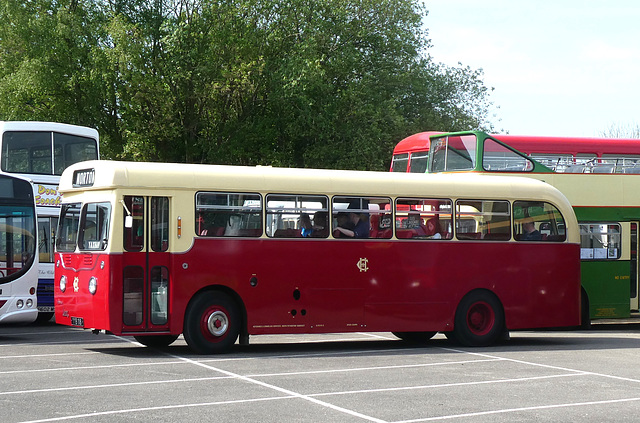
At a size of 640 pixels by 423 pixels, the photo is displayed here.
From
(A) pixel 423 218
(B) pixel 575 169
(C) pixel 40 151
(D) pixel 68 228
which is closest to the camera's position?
(D) pixel 68 228

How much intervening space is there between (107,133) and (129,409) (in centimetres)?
3059

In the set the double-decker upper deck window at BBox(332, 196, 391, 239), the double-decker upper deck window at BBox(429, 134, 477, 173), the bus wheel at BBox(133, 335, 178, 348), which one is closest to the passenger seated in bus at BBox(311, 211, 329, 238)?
the double-decker upper deck window at BBox(332, 196, 391, 239)

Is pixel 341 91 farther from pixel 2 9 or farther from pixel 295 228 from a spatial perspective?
pixel 295 228

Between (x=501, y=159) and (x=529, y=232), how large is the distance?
3.85m

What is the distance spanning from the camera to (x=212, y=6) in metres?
37.1

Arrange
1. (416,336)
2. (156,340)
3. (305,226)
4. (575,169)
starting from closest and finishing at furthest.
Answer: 1. (305,226)
2. (156,340)
3. (416,336)
4. (575,169)

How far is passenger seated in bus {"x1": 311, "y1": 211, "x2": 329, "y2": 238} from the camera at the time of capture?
52.3 feet

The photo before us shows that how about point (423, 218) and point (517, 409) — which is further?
point (423, 218)

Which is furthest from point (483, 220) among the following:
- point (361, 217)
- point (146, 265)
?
point (146, 265)

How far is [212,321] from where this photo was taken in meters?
15.1

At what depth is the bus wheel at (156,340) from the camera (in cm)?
1631

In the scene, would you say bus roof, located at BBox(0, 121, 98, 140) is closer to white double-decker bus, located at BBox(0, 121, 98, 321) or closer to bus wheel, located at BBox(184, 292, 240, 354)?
white double-decker bus, located at BBox(0, 121, 98, 321)

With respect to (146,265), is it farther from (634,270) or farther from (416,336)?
(634,270)

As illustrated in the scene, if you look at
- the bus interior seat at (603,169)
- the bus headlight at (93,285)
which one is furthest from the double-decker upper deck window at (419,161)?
the bus headlight at (93,285)
